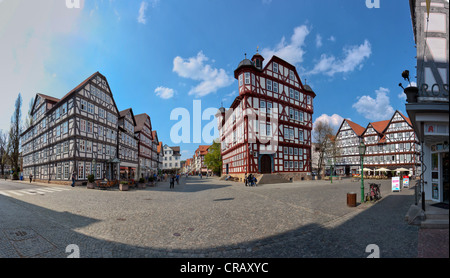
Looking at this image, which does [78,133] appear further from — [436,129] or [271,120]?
[436,129]

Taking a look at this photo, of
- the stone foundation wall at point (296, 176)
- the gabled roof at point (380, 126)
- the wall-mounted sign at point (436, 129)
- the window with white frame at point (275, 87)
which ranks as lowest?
the stone foundation wall at point (296, 176)

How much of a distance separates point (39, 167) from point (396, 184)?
148 feet

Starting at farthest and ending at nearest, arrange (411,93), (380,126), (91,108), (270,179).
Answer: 1. (380,126)
2. (270,179)
3. (91,108)
4. (411,93)

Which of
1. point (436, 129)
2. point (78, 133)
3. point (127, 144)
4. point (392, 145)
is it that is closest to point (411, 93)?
point (436, 129)

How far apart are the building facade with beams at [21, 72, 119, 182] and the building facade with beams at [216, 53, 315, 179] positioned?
17557 mm

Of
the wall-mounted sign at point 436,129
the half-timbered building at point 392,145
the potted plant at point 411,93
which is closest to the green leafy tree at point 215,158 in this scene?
the half-timbered building at point 392,145

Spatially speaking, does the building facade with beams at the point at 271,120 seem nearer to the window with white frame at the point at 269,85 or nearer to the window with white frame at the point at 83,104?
the window with white frame at the point at 269,85

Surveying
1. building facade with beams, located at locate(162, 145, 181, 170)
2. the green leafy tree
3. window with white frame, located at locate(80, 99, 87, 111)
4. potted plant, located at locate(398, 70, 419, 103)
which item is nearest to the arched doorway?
window with white frame, located at locate(80, 99, 87, 111)

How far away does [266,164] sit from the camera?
32125mm

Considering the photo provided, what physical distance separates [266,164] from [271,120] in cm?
646

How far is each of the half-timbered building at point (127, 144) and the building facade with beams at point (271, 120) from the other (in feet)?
59.6

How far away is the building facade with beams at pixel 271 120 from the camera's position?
100 ft

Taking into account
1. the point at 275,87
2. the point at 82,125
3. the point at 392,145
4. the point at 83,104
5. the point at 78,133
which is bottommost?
the point at 392,145
